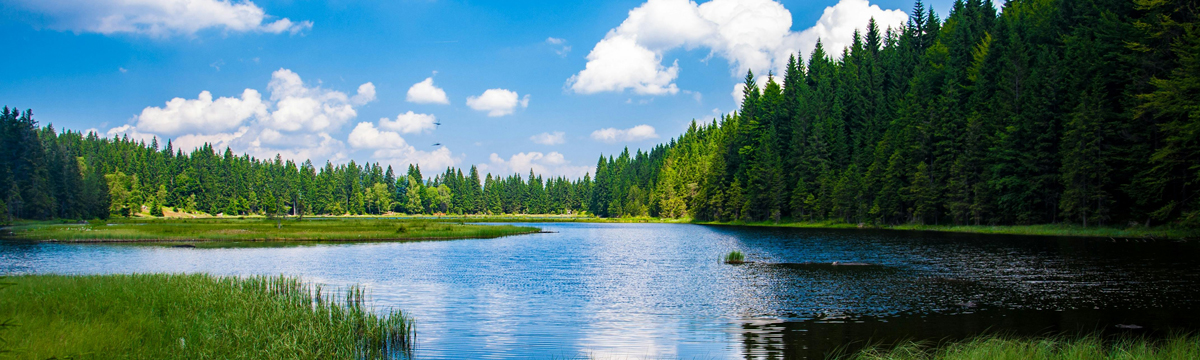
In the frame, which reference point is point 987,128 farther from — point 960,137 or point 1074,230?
point 1074,230

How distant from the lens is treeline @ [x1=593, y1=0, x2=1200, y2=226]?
168ft

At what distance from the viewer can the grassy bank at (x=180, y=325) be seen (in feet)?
41.8

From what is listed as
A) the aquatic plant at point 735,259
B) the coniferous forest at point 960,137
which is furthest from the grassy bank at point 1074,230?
the aquatic plant at point 735,259


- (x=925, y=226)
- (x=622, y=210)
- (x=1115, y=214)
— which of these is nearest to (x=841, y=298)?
(x=1115, y=214)

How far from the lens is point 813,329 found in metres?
19.0

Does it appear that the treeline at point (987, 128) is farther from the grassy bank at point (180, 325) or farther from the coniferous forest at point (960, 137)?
the grassy bank at point (180, 325)

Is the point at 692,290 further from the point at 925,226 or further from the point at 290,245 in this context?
the point at 925,226

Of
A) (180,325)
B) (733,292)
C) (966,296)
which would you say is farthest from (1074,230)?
(180,325)

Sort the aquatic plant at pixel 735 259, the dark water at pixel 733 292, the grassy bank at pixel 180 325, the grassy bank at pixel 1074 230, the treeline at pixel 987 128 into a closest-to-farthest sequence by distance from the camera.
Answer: the grassy bank at pixel 180 325, the dark water at pixel 733 292, the aquatic plant at pixel 735 259, the grassy bank at pixel 1074 230, the treeline at pixel 987 128

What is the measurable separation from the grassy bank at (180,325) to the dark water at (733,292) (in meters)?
2.06

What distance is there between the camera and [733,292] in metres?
27.3

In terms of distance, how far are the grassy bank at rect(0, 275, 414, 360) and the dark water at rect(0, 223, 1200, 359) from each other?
81.0 inches

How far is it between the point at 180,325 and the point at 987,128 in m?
80.4

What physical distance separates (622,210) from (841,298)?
162 meters
